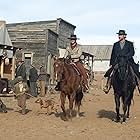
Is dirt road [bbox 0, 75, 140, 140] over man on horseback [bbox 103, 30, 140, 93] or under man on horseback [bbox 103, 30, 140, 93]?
under

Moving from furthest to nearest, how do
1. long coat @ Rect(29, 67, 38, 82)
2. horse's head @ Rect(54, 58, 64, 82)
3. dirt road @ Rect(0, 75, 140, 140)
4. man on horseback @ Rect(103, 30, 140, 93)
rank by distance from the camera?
long coat @ Rect(29, 67, 38, 82)
man on horseback @ Rect(103, 30, 140, 93)
horse's head @ Rect(54, 58, 64, 82)
dirt road @ Rect(0, 75, 140, 140)

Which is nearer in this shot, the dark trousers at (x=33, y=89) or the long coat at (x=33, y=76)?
the dark trousers at (x=33, y=89)

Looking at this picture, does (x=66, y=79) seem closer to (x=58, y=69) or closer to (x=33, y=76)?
(x=58, y=69)

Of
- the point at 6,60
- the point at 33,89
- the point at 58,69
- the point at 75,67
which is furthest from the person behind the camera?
the point at 6,60

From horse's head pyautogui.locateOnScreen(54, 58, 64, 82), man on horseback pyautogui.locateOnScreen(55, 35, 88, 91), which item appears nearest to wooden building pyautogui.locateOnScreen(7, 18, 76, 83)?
man on horseback pyautogui.locateOnScreen(55, 35, 88, 91)

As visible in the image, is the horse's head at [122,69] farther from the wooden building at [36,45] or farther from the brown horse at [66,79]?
the wooden building at [36,45]

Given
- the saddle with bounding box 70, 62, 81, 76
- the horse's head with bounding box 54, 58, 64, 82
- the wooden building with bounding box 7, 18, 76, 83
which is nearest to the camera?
the horse's head with bounding box 54, 58, 64, 82

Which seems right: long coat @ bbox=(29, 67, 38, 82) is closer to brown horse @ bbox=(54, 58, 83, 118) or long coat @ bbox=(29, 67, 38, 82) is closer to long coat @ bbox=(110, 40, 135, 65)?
brown horse @ bbox=(54, 58, 83, 118)

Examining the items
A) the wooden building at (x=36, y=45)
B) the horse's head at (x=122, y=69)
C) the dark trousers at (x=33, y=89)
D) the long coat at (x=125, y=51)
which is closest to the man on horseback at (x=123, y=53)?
the long coat at (x=125, y=51)

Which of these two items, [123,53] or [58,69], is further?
[123,53]

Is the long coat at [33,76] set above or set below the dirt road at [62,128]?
above

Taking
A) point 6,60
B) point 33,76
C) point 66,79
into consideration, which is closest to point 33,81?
point 33,76

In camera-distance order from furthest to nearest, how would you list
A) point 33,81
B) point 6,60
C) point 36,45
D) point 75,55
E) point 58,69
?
point 36,45
point 6,60
point 33,81
point 75,55
point 58,69

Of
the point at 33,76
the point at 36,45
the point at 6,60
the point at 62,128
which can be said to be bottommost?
the point at 62,128
